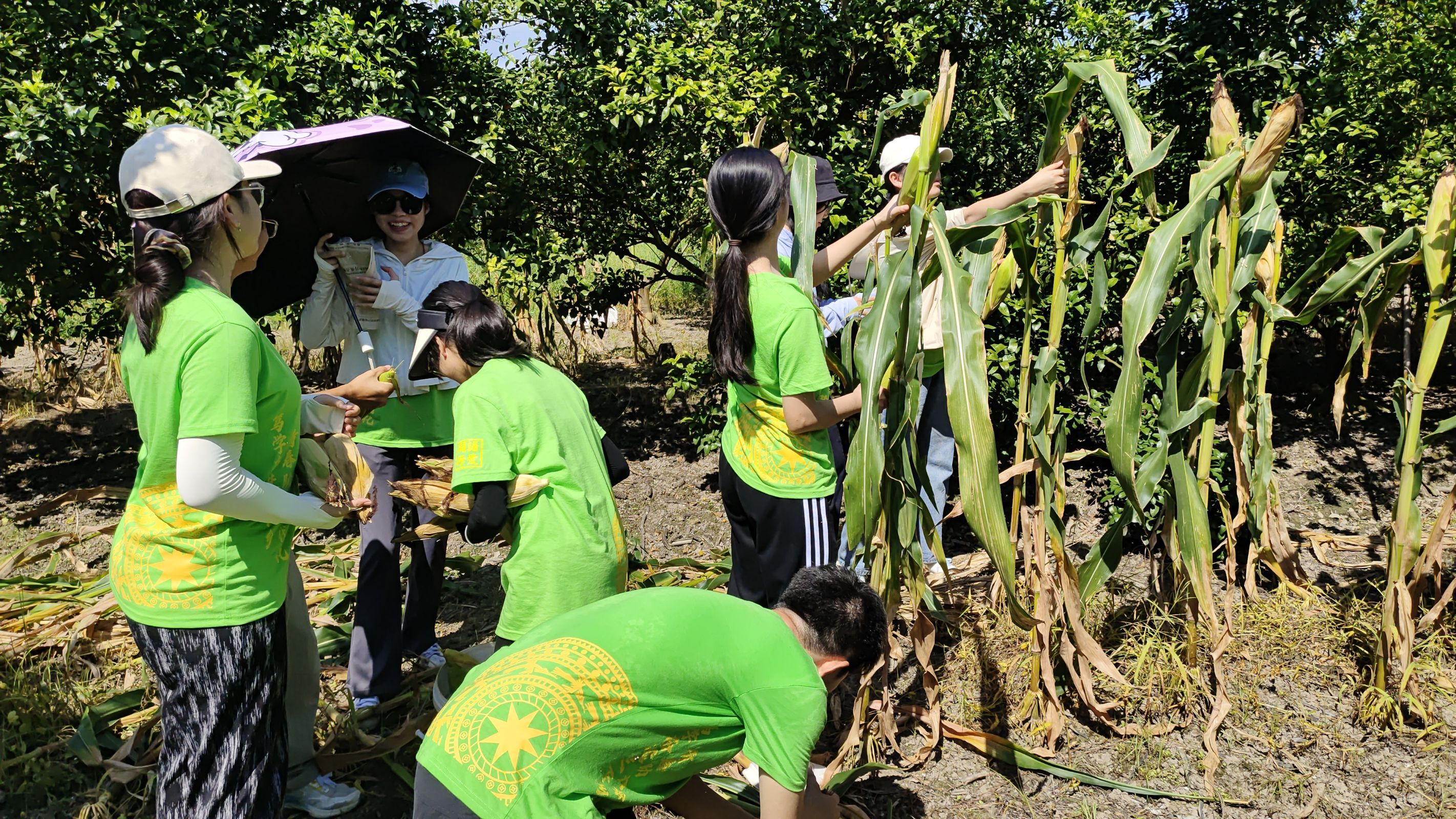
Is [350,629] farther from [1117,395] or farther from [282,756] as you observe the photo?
[1117,395]

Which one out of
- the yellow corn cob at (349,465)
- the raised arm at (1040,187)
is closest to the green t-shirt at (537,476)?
the yellow corn cob at (349,465)

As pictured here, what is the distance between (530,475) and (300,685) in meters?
0.87

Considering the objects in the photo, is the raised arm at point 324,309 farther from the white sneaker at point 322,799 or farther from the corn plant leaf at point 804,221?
the corn plant leaf at point 804,221

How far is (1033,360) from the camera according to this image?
9.13 feet

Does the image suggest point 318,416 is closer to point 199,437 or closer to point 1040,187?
point 199,437

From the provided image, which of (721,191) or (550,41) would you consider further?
(550,41)

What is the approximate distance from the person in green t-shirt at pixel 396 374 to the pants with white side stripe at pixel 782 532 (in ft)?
3.22

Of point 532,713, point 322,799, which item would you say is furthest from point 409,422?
point 532,713

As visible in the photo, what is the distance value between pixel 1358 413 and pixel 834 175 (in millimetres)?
3107

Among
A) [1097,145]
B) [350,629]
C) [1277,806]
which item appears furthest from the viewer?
[1097,145]

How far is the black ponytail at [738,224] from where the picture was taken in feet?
7.87

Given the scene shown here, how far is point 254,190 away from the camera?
6.86ft

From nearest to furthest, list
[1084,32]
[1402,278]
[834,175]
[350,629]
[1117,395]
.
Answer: [1117,395], [1402,278], [350,629], [834,175], [1084,32]

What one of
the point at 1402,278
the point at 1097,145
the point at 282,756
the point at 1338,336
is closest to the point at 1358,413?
the point at 1338,336
